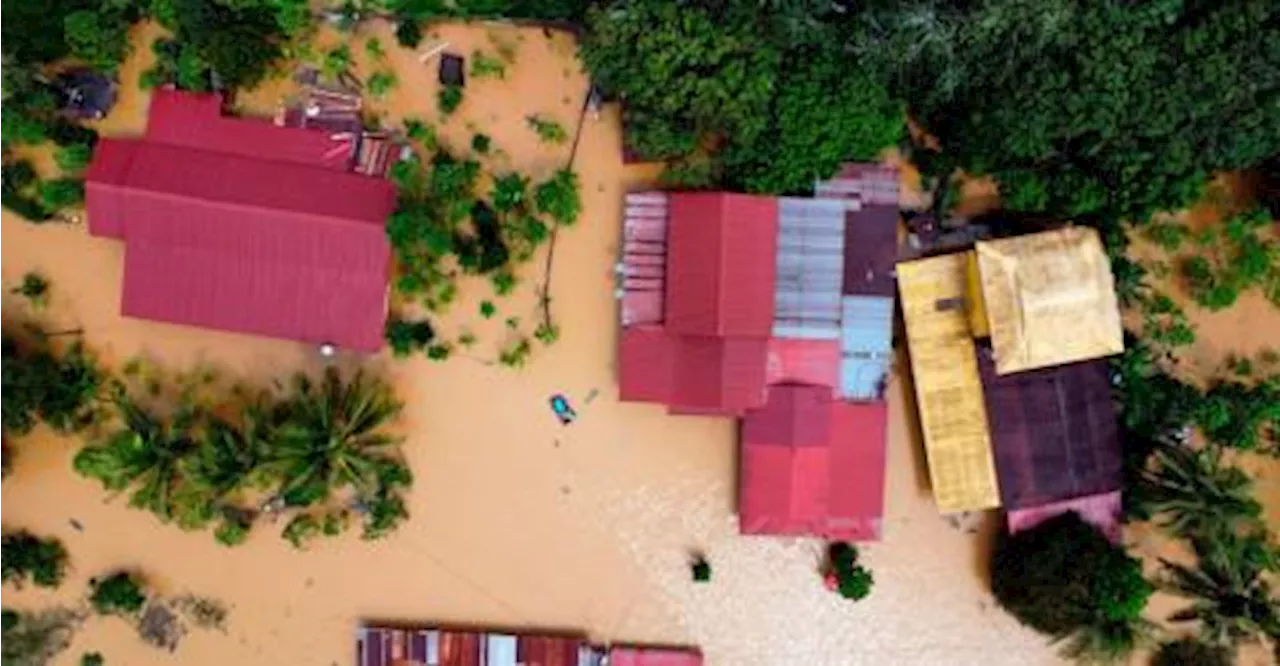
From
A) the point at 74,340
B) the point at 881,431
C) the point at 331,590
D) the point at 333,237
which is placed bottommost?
the point at 331,590

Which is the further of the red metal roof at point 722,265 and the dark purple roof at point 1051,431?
the dark purple roof at point 1051,431

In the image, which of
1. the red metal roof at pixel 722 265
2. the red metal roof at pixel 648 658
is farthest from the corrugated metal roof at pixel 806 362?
the red metal roof at pixel 648 658

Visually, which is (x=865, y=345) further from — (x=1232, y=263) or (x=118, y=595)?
(x=118, y=595)

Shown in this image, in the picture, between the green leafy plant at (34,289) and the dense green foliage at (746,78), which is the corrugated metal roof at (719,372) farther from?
the green leafy plant at (34,289)

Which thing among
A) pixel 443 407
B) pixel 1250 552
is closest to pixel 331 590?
pixel 443 407

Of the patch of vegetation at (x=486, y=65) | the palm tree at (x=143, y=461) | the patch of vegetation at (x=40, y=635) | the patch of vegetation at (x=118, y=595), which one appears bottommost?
the patch of vegetation at (x=40, y=635)

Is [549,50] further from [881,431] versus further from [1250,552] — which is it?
[1250,552]

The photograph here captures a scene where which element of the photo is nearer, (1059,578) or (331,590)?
(1059,578)
